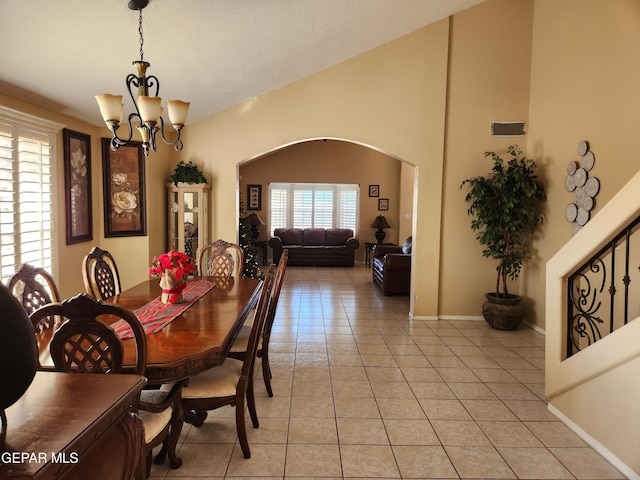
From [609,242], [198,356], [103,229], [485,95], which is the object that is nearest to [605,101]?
[485,95]

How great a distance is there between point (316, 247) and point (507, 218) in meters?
5.79

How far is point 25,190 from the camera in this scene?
350cm

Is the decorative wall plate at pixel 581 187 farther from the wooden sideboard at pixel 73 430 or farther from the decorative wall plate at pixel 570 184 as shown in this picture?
the wooden sideboard at pixel 73 430

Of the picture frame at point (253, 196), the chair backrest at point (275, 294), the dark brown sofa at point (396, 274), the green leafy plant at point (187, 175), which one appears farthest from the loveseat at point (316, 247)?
the chair backrest at point (275, 294)

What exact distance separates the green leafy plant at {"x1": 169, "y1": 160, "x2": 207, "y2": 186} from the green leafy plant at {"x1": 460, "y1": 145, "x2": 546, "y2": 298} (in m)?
3.40

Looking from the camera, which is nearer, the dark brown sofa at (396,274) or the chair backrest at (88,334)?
the chair backrest at (88,334)

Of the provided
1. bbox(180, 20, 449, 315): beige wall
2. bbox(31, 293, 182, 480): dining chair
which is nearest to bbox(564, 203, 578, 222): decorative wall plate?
bbox(180, 20, 449, 315): beige wall

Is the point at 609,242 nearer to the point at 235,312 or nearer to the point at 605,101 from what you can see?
the point at 605,101

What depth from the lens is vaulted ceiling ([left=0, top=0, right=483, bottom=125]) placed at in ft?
8.71

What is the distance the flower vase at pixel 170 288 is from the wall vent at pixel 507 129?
4.19 metres

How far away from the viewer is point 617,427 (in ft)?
7.54

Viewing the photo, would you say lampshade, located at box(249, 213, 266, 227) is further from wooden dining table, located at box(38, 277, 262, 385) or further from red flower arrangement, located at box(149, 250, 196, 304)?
red flower arrangement, located at box(149, 250, 196, 304)

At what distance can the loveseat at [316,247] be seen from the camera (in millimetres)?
9859

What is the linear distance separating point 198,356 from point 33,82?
110 inches
